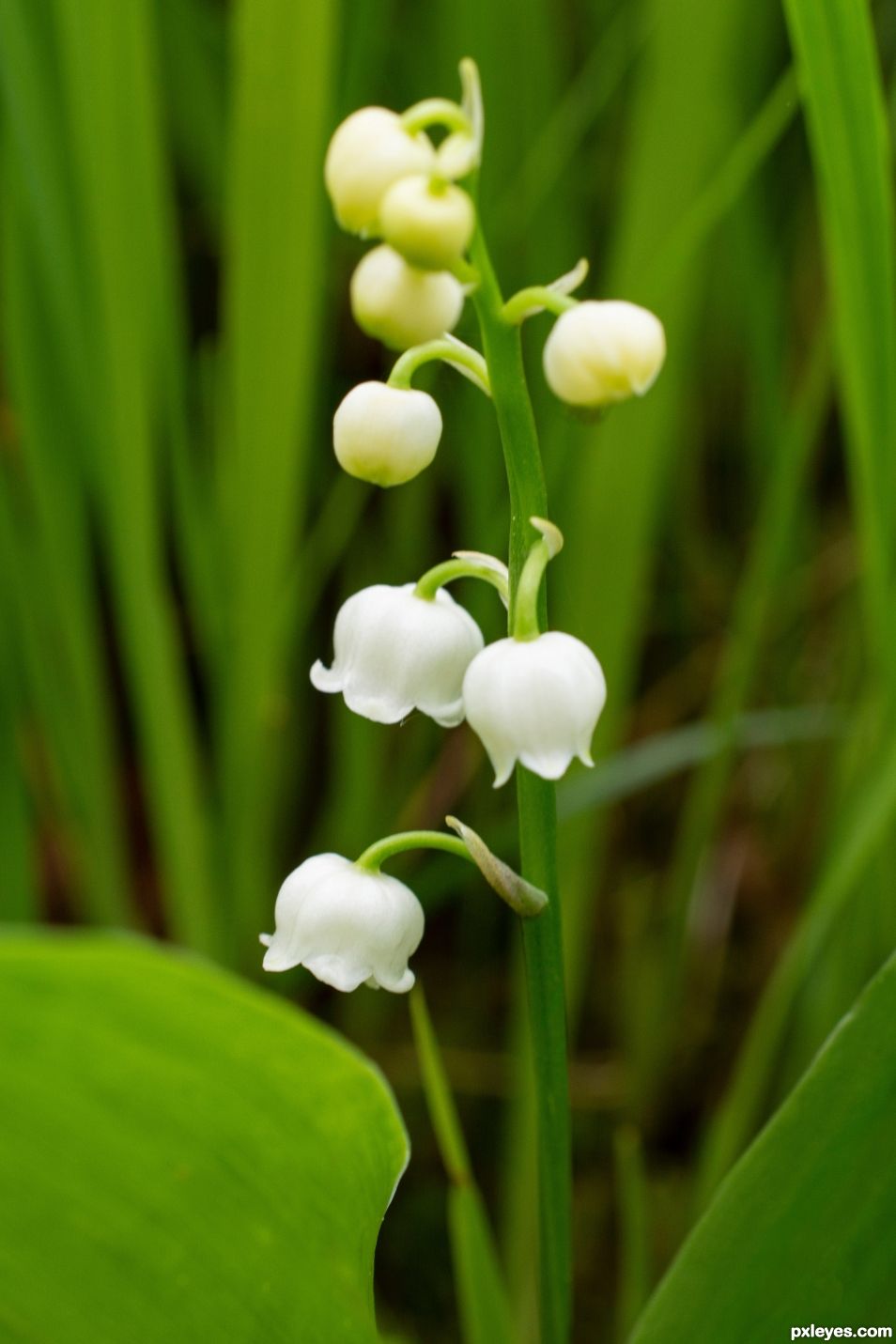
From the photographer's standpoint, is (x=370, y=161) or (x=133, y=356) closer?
(x=370, y=161)

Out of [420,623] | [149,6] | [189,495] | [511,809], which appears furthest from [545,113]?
[420,623]

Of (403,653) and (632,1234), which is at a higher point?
(403,653)

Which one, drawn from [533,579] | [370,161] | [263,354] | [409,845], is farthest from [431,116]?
[263,354]

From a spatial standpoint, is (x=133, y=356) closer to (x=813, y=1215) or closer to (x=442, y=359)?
(x=442, y=359)

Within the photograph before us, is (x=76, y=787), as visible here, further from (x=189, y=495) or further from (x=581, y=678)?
(x=581, y=678)

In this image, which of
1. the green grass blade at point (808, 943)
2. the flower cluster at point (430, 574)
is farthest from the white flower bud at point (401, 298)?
the green grass blade at point (808, 943)

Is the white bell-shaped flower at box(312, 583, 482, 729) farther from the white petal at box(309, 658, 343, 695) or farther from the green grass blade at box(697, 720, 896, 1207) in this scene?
the green grass blade at box(697, 720, 896, 1207)

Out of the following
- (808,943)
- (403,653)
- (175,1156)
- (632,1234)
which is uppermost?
(403,653)
